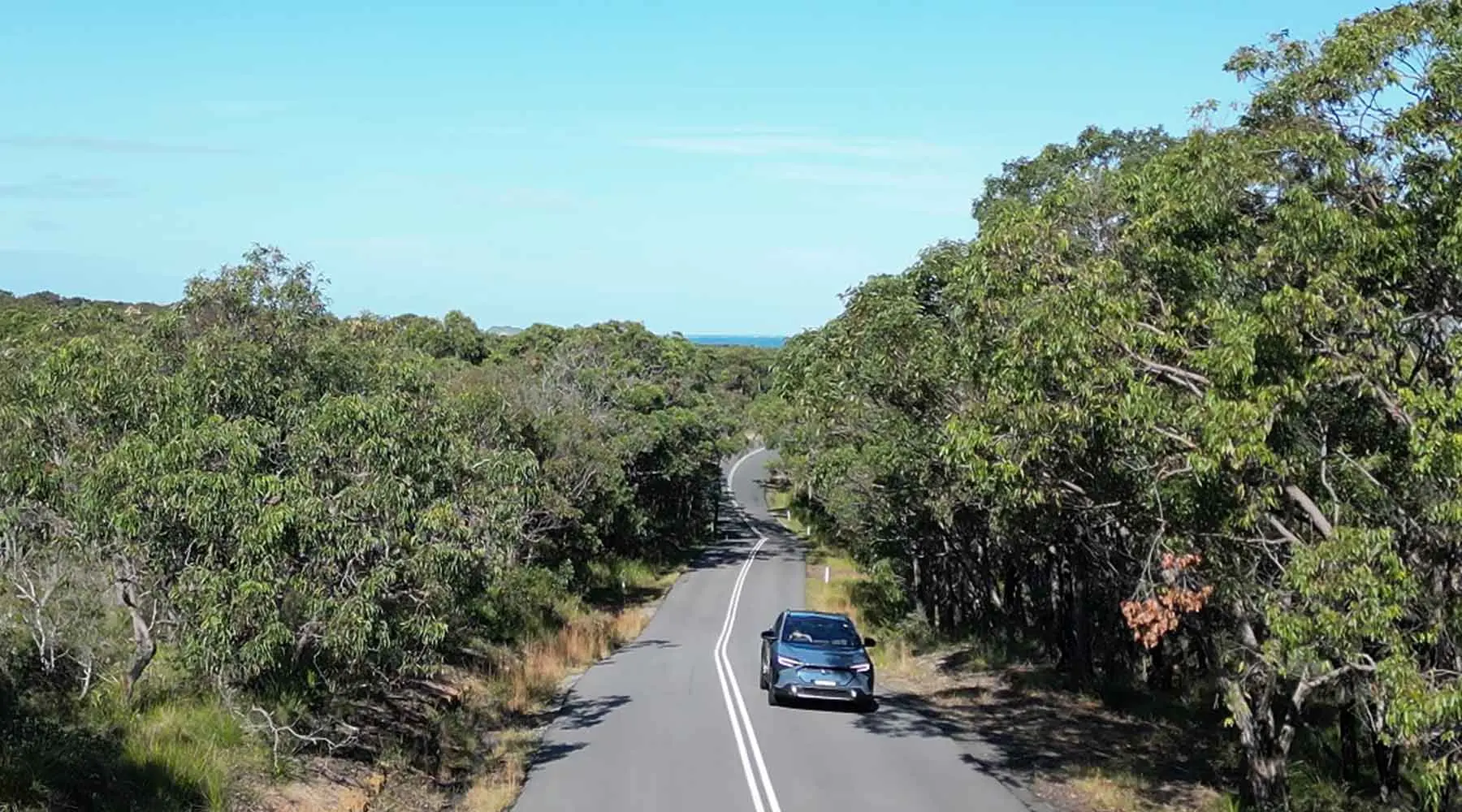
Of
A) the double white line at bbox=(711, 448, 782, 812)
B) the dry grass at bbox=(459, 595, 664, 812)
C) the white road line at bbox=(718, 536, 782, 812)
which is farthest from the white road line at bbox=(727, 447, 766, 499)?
the double white line at bbox=(711, 448, 782, 812)

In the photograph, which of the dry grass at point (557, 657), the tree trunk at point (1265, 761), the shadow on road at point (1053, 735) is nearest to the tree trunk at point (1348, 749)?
the shadow on road at point (1053, 735)

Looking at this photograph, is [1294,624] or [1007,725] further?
[1007,725]

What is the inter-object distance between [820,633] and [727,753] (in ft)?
16.4

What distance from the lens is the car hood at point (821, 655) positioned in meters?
21.0

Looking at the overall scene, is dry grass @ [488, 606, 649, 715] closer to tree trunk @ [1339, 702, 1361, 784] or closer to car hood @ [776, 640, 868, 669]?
car hood @ [776, 640, 868, 669]

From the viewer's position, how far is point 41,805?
10.4m

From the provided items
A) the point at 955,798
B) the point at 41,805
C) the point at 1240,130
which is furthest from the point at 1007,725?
the point at 41,805

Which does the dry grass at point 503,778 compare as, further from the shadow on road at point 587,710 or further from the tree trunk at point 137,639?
the tree trunk at point 137,639

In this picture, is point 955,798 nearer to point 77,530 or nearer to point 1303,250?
point 1303,250

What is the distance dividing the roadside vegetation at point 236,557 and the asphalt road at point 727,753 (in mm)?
1038

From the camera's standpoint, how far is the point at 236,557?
13.1 meters

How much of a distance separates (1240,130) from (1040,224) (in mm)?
2154

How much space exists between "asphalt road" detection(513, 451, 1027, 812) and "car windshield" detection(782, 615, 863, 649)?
114cm

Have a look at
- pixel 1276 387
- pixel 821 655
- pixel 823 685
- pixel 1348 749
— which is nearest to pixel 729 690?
pixel 821 655
